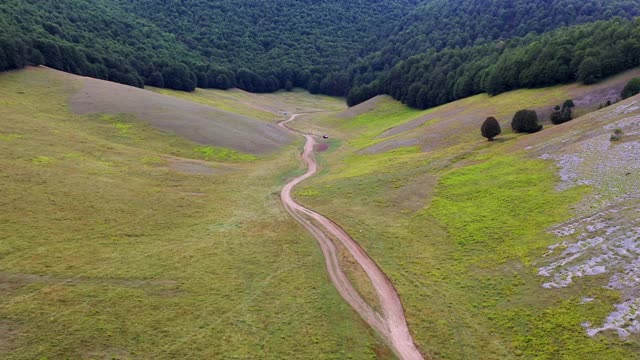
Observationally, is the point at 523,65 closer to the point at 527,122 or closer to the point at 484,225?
the point at 527,122

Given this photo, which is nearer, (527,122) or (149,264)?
(149,264)

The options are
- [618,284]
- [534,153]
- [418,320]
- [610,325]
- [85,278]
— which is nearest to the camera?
[610,325]

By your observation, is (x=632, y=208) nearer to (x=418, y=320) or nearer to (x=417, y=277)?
(x=417, y=277)

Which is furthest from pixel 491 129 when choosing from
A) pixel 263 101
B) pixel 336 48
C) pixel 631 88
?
pixel 336 48

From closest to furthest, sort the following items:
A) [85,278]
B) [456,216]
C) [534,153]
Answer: [85,278] → [456,216] → [534,153]

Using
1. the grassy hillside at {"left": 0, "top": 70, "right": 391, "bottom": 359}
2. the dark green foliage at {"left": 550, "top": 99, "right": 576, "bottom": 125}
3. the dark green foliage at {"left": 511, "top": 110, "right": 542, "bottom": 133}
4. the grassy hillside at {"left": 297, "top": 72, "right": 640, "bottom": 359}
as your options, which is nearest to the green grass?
the grassy hillside at {"left": 297, "top": 72, "right": 640, "bottom": 359}

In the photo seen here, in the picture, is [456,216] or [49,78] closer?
[456,216]

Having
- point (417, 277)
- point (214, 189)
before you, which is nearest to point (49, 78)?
point (214, 189)

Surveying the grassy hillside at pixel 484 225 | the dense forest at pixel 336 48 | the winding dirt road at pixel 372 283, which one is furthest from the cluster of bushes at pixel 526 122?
the winding dirt road at pixel 372 283
